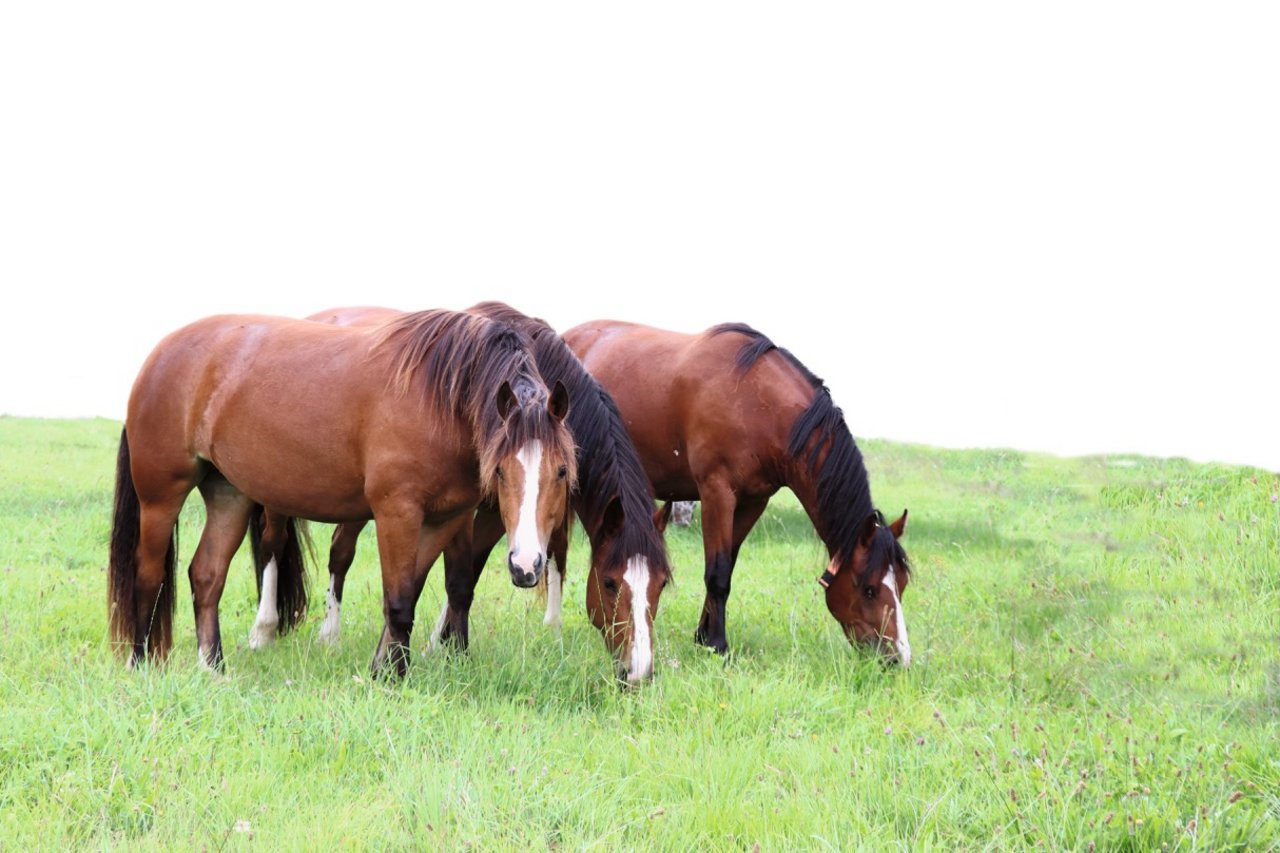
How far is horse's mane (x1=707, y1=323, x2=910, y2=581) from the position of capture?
23.4ft

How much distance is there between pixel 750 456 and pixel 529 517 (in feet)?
8.51

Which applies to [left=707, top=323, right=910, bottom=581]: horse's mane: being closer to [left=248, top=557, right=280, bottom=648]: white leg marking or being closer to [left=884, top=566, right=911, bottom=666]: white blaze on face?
[left=884, top=566, right=911, bottom=666]: white blaze on face

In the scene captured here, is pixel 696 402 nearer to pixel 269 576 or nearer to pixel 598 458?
pixel 598 458

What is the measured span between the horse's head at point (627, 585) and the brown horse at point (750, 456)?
1360 millimetres

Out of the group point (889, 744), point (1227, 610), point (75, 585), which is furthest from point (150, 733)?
point (1227, 610)

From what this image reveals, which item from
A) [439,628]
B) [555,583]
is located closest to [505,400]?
[439,628]

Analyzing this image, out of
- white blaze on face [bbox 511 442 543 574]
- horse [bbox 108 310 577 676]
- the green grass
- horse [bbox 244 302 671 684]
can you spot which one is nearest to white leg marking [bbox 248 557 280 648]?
the green grass

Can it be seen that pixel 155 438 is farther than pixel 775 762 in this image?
Yes

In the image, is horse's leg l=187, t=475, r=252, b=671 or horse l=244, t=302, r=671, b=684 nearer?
horse l=244, t=302, r=671, b=684

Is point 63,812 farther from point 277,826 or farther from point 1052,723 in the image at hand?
point 1052,723

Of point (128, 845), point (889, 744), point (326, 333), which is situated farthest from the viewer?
point (326, 333)

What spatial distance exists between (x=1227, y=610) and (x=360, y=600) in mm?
6604

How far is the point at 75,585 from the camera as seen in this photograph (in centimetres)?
868

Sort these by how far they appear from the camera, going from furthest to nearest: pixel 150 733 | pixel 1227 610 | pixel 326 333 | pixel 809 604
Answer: pixel 809 604
pixel 1227 610
pixel 326 333
pixel 150 733
